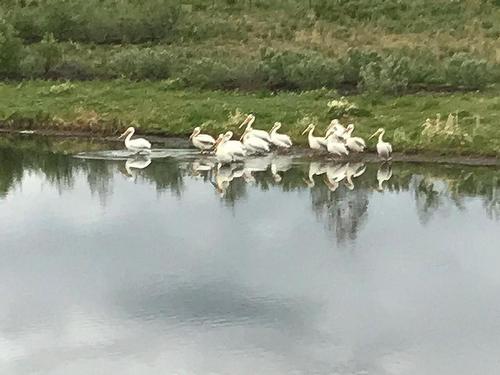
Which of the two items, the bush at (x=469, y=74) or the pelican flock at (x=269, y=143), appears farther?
the bush at (x=469, y=74)

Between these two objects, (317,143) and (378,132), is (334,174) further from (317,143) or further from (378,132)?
(378,132)

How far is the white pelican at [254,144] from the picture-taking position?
29391 mm

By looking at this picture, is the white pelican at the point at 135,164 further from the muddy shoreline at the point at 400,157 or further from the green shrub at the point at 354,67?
the green shrub at the point at 354,67

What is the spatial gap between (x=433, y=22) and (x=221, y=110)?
64.3ft

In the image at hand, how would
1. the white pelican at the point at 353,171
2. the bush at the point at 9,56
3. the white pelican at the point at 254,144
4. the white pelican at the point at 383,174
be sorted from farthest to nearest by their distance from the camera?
the bush at the point at 9,56, the white pelican at the point at 254,144, the white pelican at the point at 353,171, the white pelican at the point at 383,174

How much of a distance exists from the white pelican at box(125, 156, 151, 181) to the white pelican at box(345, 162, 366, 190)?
5.21 metres

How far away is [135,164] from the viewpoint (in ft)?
97.3

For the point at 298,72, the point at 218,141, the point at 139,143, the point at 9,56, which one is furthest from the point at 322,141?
the point at 9,56

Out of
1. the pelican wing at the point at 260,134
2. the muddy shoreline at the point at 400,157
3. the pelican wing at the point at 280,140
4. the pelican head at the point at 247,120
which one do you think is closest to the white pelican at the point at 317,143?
the muddy shoreline at the point at 400,157

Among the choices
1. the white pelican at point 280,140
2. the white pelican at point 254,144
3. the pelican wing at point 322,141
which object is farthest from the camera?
the white pelican at point 280,140

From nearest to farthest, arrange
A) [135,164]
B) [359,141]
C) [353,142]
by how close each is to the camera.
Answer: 1. [353,142]
2. [359,141]
3. [135,164]

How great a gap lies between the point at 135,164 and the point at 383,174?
6.54 metres

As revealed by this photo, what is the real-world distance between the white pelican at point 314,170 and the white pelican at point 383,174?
1.41 metres

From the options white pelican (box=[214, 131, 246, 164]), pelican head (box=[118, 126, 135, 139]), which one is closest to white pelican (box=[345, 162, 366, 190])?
white pelican (box=[214, 131, 246, 164])
